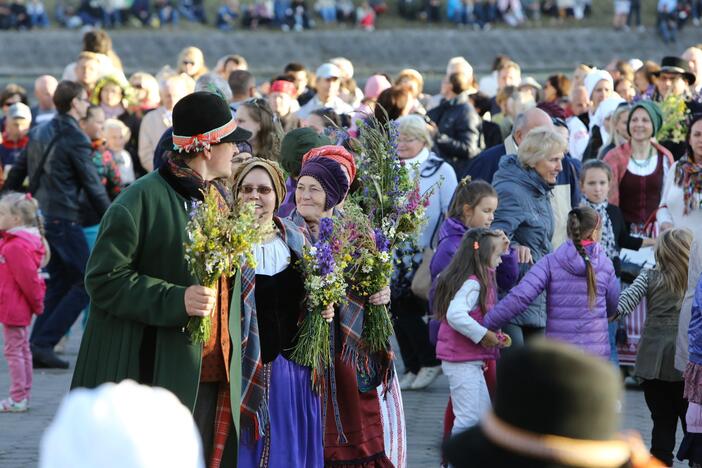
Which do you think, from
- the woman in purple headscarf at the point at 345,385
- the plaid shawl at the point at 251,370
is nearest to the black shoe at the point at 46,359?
the woman in purple headscarf at the point at 345,385

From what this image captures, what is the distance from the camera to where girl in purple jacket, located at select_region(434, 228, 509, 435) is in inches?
302

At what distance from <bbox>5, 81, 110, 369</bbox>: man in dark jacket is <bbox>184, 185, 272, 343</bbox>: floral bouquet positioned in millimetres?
6077

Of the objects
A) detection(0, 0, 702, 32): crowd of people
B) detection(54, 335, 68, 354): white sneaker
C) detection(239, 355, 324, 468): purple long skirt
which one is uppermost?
detection(239, 355, 324, 468): purple long skirt

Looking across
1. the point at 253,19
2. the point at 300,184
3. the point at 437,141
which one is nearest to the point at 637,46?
the point at 253,19

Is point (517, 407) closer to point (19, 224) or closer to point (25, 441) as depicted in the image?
point (25, 441)

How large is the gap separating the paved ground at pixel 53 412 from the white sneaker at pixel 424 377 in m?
0.07

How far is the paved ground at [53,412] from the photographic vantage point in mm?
7949

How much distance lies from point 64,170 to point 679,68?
243 inches

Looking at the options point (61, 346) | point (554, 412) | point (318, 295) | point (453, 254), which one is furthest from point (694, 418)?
point (61, 346)

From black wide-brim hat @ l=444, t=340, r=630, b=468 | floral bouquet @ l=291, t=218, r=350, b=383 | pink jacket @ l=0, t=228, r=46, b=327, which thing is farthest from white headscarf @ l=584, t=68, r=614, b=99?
black wide-brim hat @ l=444, t=340, r=630, b=468

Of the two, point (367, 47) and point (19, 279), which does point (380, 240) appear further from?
point (367, 47)

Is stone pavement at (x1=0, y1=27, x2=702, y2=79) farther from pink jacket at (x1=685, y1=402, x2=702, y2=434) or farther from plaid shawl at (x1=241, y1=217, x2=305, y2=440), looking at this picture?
plaid shawl at (x1=241, y1=217, x2=305, y2=440)

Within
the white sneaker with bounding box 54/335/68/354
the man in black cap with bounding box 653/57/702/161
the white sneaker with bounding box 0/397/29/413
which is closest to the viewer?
the white sneaker with bounding box 0/397/29/413

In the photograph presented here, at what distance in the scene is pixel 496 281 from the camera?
8.37 metres
